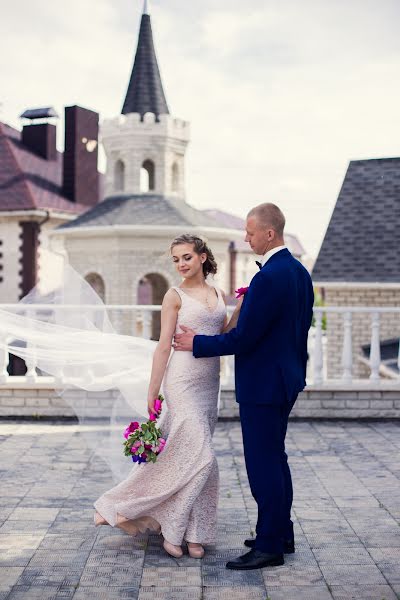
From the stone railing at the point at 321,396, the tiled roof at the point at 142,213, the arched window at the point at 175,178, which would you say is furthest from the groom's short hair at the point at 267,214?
the arched window at the point at 175,178

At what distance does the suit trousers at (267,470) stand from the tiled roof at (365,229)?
14.9 metres

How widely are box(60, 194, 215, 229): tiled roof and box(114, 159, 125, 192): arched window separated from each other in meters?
0.45

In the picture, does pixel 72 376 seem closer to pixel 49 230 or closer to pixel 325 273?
pixel 325 273

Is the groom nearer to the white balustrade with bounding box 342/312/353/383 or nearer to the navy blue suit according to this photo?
the navy blue suit

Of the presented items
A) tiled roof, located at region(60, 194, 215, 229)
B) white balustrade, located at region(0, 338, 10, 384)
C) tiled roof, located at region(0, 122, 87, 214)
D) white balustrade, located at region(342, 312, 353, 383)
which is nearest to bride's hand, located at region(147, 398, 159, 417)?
white balustrade, located at region(342, 312, 353, 383)

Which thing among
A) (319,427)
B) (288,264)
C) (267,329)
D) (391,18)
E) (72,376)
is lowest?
(319,427)

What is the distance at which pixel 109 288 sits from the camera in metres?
29.8

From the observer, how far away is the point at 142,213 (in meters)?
30.0

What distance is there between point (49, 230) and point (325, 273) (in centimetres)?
1442

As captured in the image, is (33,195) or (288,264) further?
(33,195)

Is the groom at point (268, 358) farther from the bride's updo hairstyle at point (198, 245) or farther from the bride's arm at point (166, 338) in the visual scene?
the bride's updo hairstyle at point (198, 245)

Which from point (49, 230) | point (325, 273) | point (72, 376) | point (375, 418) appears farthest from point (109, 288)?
point (72, 376)

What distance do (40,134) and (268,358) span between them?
3210cm

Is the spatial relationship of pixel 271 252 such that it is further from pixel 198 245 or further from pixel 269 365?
pixel 269 365
